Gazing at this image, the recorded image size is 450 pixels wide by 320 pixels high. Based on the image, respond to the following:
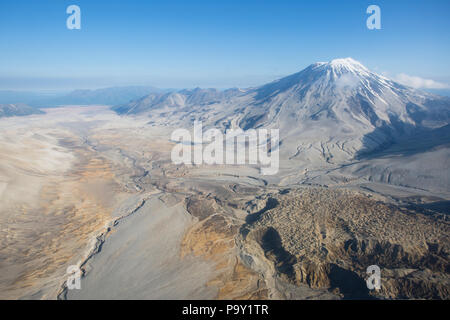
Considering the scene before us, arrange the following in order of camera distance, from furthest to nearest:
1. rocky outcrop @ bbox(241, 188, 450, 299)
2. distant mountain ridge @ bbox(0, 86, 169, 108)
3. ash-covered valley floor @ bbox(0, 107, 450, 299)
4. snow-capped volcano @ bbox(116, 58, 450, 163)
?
distant mountain ridge @ bbox(0, 86, 169, 108) < snow-capped volcano @ bbox(116, 58, 450, 163) < ash-covered valley floor @ bbox(0, 107, 450, 299) < rocky outcrop @ bbox(241, 188, 450, 299)

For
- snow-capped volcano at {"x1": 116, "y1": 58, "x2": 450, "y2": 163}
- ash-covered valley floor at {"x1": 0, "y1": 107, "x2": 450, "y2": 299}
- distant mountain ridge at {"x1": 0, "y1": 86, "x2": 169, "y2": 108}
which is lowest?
ash-covered valley floor at {"x1": 0, "y1": 107, "x2": 450, "y2": 299}

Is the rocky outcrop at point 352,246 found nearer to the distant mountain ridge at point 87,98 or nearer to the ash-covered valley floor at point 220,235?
the ash-covered valley floor at point 220,235

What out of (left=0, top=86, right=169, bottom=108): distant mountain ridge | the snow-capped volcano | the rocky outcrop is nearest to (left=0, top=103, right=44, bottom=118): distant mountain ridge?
(left=0, top=86, right=169, bottom=108): distant mountain ridge

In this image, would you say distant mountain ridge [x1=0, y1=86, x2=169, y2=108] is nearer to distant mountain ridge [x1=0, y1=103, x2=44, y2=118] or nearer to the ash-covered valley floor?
distant mountain ridge [x1=0, y1=103, x2=44, y2=118]

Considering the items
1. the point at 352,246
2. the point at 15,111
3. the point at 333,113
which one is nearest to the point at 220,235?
the point at 352,246

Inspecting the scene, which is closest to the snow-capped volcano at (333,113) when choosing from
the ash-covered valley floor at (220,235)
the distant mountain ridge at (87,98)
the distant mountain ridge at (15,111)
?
the ash-covered valley floor at (220,235)

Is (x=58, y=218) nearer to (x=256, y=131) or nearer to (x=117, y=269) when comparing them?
(x=117, y=269)

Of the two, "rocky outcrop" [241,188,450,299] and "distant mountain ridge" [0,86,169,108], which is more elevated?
"distant mountain ridge" [0,86,169,108]

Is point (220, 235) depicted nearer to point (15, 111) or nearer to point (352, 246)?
point (352, 246)
